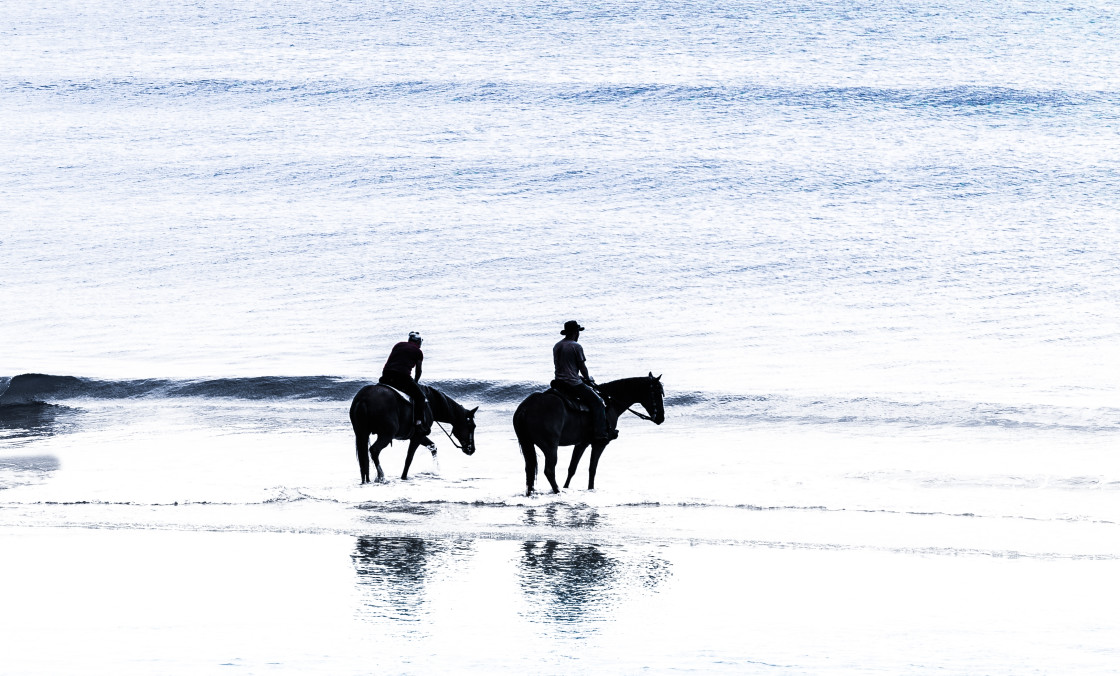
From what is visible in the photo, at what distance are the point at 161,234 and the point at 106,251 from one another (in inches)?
119

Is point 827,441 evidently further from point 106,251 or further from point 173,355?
point 106,251

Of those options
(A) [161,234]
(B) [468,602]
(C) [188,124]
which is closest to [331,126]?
(C) [188,124]

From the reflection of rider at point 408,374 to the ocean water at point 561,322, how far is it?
3.08 ft

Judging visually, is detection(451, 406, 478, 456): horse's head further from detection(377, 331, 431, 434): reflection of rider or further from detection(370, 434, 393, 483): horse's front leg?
detection(370, 434, 393, 483): horse's front leg

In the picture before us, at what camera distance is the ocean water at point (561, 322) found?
9406 mm

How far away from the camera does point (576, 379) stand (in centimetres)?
1510

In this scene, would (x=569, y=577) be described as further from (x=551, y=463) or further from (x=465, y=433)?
(x=465, y=433)

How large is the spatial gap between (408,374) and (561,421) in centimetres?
248

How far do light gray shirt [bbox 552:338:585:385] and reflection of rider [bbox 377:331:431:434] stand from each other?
2049mm

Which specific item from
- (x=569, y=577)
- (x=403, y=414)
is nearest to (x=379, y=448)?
(x=403, y=414)

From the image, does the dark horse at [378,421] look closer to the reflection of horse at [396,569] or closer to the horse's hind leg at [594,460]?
the horse's hind leg at [594,460]

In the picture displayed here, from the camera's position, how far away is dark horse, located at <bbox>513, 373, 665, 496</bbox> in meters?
15.0

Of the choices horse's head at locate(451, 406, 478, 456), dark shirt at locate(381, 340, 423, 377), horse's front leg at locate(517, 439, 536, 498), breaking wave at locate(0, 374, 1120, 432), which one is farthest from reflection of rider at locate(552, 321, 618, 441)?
breaking wave at locate(0, 374, 1120, 432)

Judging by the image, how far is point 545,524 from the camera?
42.9 ft
